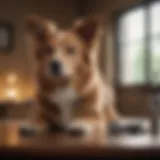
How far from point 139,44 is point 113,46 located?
499mm

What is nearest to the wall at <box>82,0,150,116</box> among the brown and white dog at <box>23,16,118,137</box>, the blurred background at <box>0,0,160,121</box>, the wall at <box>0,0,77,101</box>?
the blurred background at <box>0,0,160,121</box>

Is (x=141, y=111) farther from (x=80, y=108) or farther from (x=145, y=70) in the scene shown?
(x=80, y=108)

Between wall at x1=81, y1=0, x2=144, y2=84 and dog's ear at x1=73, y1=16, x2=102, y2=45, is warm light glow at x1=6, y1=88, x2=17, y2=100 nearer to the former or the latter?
wall at x1=81, y1=0, x2=144, y2=84

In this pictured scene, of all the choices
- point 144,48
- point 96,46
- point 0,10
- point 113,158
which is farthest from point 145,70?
point 113,158

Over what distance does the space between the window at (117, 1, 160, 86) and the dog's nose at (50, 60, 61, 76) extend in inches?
149

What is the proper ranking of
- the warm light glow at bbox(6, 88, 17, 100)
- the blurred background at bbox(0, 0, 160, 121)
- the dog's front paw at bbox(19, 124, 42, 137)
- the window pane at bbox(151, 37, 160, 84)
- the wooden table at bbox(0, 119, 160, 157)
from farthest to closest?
the warm light glow at bbox(6, 88, 17, 100) < the blurred background at bbox(0, 0, 160, 121) < the window pane at bbox(151, 37, 160, 84) < the dog's front paw at bbox(19, 124, 42, 137) < the wooden table at bbox(0, 119, 160, 157)

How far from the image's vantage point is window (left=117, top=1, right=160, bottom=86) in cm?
469

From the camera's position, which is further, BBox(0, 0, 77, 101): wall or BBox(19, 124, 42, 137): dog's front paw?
BBox(0, 0, 77, 101): wall

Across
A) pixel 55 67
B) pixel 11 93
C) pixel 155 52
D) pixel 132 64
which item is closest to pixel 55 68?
pixel 55 67

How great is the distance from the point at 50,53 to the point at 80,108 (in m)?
0.12

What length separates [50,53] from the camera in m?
0.82

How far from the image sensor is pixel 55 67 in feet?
2.64

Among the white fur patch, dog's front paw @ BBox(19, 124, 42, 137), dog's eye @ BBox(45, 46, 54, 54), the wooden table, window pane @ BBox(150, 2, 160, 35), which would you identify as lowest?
the wooden table

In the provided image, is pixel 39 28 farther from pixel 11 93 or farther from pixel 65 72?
pixel 11 93
